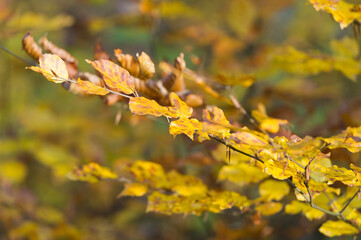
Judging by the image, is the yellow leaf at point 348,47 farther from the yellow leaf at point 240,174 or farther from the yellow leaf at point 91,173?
the yellow leaf at point 91,173

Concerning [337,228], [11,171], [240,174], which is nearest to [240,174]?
[240,174]

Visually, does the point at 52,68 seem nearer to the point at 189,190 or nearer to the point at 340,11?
the point at 189,190

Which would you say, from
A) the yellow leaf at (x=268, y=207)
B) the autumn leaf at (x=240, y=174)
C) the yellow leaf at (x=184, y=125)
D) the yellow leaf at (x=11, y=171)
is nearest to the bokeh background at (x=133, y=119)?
the yellow leaf at (x=11, y=171)

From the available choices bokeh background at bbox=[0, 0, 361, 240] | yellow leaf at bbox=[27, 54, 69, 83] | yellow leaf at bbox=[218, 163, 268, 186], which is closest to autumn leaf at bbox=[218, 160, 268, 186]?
yellow leaf at bbox=[218, 163, 268, 186]

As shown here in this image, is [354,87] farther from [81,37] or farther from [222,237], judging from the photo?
[81,37]

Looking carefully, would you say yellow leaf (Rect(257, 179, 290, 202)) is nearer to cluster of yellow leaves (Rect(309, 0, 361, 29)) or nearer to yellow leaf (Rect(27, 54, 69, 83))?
cluster of yellow leaves (Rect(309, 0, 361, 29))

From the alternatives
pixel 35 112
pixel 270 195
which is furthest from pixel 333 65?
pixel 35 112

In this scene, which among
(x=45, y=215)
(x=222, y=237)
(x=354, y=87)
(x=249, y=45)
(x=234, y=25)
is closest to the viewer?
(x=222, y=237)

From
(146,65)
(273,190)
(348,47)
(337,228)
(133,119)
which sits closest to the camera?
(146,65)
